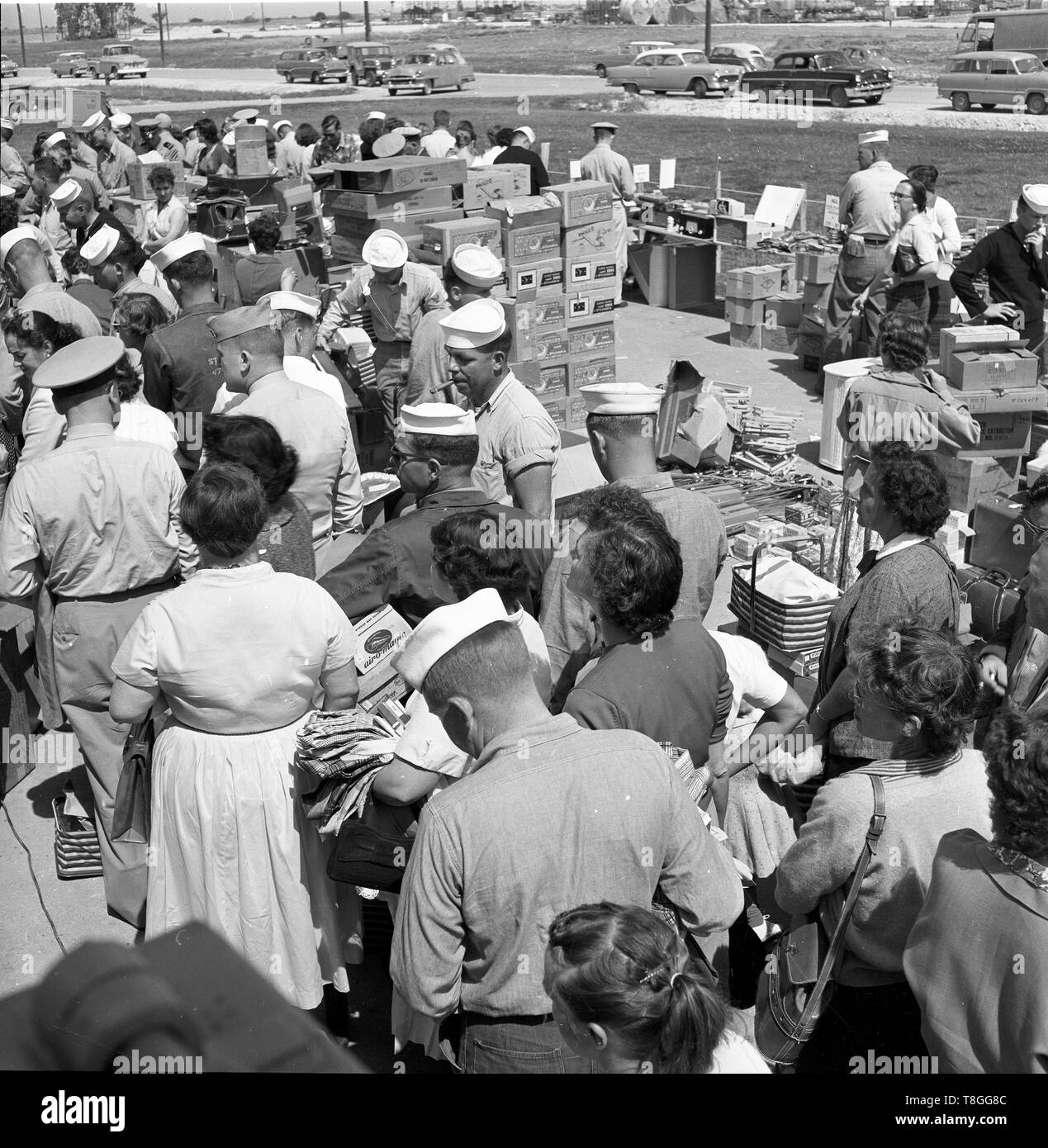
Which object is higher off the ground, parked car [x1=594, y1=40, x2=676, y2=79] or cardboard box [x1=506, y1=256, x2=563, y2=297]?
parked car [x1=594, y1=40, x2=676, y2=79]

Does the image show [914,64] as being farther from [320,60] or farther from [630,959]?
[630,959]

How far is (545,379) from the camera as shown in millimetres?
9531

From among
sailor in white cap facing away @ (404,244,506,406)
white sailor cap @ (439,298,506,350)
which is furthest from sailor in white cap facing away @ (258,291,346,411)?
white sailor cap @ (439,298,506,350)

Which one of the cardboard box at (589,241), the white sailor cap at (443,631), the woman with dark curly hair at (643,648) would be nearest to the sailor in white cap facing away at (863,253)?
the cardboard box at (589,241)

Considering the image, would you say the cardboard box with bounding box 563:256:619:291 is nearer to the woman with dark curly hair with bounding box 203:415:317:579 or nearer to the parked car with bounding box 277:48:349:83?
the woman with dark curly hair with bounding box 203:415:317:579

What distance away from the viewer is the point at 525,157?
13.7 meters

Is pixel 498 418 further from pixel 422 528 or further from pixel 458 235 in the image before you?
pixel 458 235

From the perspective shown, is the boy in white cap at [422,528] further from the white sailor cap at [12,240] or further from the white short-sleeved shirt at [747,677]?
the white sailor cap at [12,240]

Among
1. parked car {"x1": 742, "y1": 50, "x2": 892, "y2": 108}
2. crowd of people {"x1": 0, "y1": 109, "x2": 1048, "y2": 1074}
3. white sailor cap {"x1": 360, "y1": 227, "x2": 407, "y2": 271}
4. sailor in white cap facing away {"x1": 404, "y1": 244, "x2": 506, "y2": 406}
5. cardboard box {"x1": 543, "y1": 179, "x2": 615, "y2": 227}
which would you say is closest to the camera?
crowd of people {"x1": 0, "y1": 109, "x2": 1048, "y2": 1074}

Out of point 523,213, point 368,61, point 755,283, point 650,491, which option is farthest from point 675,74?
point 650,491

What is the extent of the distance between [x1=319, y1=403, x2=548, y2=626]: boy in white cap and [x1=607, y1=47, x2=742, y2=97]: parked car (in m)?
40.8

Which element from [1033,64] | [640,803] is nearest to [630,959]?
[640,803]

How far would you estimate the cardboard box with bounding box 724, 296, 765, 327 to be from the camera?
11828 millimetres
